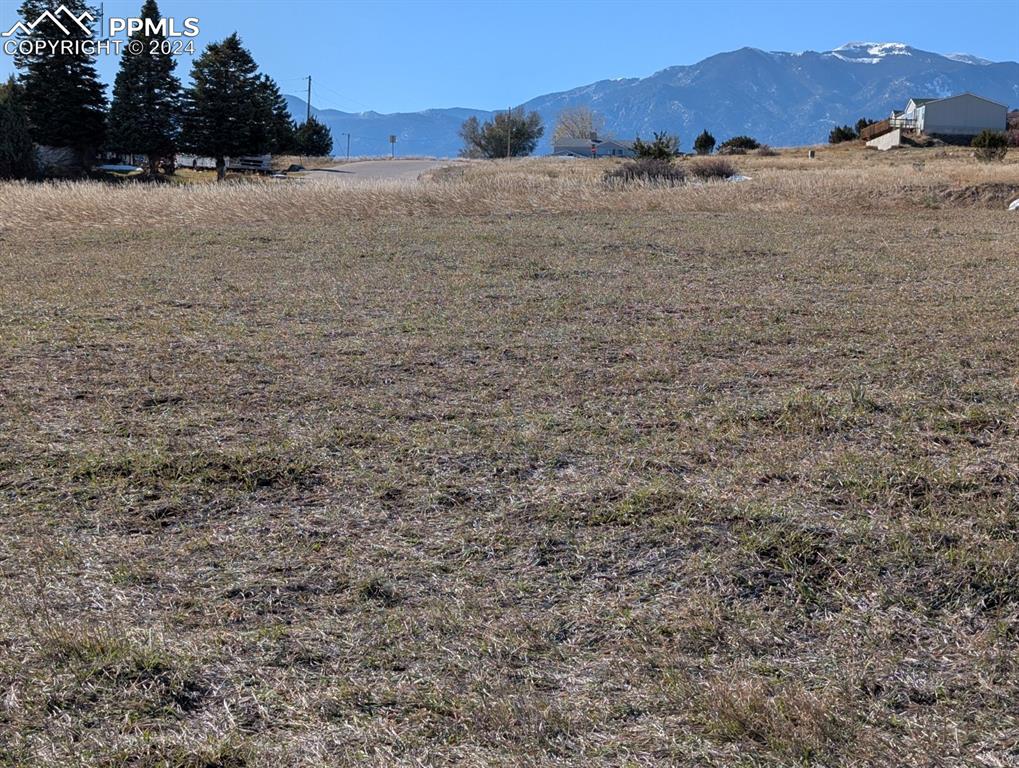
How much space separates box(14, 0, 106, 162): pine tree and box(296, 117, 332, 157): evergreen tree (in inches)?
1083

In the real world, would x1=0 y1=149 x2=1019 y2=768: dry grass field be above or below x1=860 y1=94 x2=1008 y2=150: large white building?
below

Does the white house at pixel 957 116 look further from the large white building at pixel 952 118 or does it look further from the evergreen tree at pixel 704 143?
the evergreen tree at pixel 704 143

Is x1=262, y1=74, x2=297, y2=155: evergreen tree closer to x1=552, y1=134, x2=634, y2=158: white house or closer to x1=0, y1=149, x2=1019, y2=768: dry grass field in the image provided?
x1=552, y1=134, x2=634, y2=158: white house

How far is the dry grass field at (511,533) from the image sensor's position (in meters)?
2.28

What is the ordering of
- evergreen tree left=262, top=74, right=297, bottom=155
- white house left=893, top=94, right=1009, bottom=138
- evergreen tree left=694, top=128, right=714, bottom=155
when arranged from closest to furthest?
evergreen tree left=262, top=74, right=297, bottom=155 < evergreen tree left=694, top=128, right=714, bottom=155 < white house left=893, top=94, right=1009, bottom=138

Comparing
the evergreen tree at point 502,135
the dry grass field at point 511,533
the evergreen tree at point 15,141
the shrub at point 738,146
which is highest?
the evergreen tree at point 502,135

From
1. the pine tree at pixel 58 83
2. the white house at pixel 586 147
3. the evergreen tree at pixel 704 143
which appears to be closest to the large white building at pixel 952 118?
the evergreen tree at pixel 704 143

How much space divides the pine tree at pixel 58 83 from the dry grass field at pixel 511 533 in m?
35.1

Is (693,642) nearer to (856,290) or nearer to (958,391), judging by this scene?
(958,391)

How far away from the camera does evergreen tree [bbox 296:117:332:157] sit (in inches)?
2712

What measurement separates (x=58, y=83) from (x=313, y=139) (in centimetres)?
3408

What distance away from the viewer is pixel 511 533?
3.36 meters

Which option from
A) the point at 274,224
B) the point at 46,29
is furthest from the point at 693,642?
Result: the point at 46,29

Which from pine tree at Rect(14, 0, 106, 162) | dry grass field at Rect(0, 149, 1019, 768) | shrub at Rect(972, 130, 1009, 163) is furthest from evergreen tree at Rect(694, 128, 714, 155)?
dry grass field at Rect(0, 149, 1019, 768)
